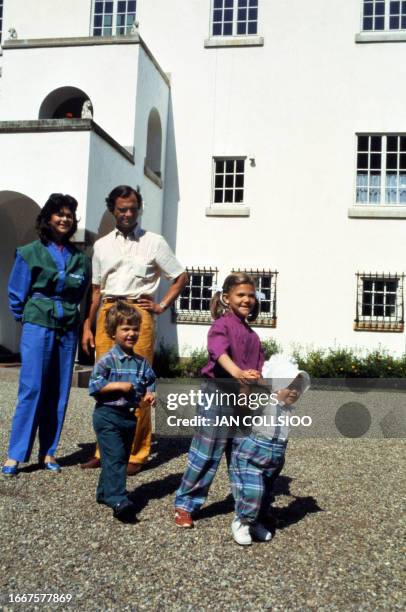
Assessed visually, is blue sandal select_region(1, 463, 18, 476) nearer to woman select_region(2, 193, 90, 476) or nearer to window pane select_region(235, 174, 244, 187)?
woman select_region(2, 193, 90, 476)

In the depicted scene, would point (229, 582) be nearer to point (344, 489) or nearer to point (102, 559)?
point (102, 559)

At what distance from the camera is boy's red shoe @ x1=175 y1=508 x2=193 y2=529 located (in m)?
3.35

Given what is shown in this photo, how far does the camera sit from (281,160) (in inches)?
486

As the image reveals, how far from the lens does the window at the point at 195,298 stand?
12.4 m

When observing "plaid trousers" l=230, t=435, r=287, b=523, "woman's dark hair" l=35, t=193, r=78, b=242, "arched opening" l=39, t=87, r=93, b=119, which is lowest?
"plaid trousers" l=230, t=435, r=287, b=523

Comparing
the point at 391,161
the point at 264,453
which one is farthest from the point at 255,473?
the point at 391,161

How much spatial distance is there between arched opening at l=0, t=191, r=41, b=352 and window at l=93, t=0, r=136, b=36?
4196 mm

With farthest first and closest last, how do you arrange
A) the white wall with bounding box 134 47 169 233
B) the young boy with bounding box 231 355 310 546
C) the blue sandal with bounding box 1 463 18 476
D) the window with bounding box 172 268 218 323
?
the window with bounding box 172 268 218 323
the white wall with bounding box 134 47 169 233
the blue sandal with bounding box 1 463 18 476
the young boy with bounding box 231 355 310 546

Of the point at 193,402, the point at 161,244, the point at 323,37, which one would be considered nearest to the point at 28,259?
the point at 161,244

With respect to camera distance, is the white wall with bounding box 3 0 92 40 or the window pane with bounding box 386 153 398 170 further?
the white wall with bounding box 3 0 92 40

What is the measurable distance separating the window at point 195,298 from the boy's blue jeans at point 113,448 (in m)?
8.71

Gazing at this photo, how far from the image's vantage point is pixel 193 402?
3500 mm

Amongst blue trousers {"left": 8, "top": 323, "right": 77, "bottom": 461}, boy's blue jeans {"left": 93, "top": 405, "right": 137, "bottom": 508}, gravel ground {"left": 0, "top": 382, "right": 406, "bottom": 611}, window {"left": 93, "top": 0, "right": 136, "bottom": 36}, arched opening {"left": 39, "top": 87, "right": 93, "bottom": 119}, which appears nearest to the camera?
gravel ground {"left": 0, "top": 382, "right": 406, "bottom": 611}

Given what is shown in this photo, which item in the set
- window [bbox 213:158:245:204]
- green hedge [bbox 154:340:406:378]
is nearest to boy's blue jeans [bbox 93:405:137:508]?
green hedge [bbox 154:340:406:378]
